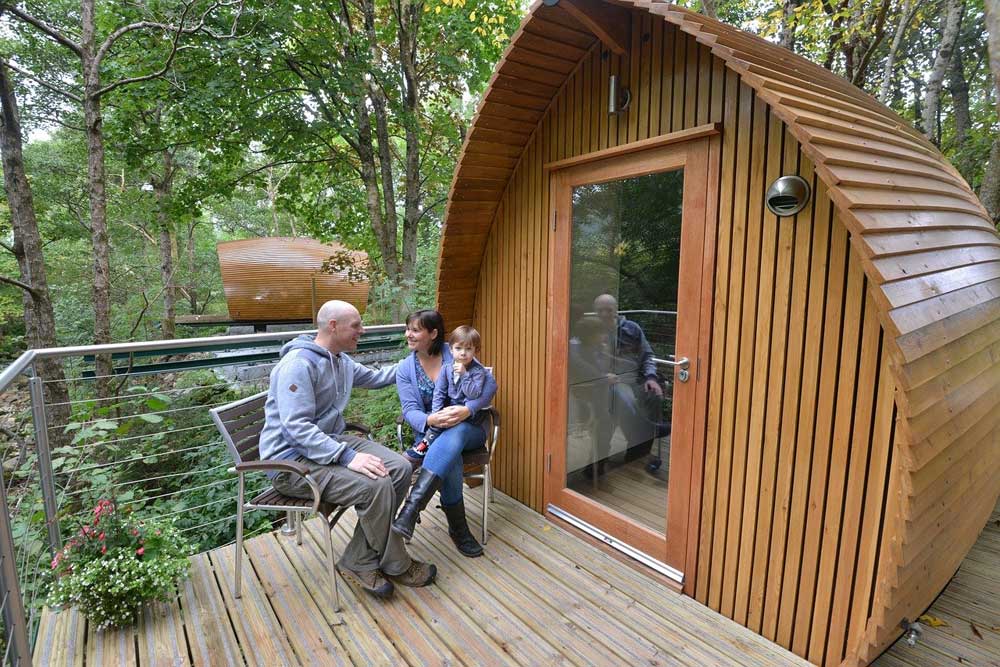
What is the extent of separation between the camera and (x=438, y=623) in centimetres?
233

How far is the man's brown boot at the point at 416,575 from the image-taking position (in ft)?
8.50

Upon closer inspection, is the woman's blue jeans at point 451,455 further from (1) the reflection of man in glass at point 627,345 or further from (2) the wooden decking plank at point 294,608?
(1) the reflection of man in glass at point 627,345

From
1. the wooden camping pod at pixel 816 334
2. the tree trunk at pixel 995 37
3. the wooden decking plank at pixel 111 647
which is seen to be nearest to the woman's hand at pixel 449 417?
the wooden camping pod at pixel 816 334

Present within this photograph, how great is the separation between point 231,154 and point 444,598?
7067 mm

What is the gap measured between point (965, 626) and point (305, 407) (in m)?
3.34

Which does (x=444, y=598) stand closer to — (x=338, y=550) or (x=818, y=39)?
(x=338, y=550)

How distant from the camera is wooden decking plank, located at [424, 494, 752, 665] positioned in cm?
215

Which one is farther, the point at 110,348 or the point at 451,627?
the point at 110,348

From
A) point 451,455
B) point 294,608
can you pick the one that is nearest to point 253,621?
point 294,608

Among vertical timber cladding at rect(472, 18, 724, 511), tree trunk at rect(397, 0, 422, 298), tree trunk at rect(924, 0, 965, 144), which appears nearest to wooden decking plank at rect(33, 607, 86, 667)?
vertical timber cladding at rect(472, 18, 724, 511)

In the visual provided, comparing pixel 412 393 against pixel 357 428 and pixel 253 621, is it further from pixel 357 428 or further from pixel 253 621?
pixel 253 621

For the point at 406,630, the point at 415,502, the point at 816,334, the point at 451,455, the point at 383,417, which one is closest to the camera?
the point at 816,334

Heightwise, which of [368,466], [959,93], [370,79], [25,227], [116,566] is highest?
[959,93]

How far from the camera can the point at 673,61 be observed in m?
2.40
